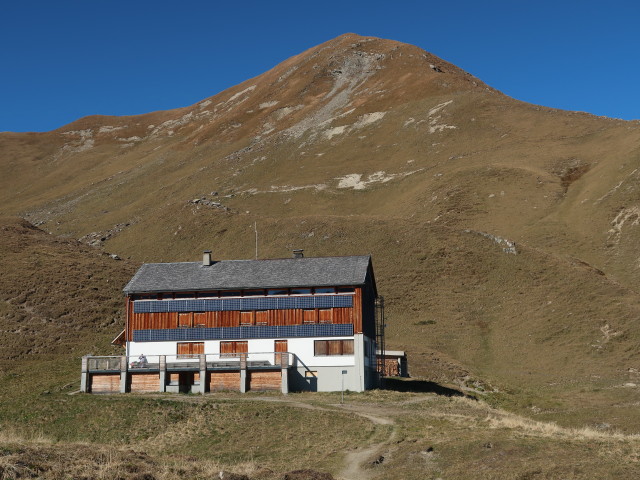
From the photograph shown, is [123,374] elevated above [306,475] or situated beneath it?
elevated above

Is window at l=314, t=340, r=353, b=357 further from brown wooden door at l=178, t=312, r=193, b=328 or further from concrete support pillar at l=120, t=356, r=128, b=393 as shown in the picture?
concrete support pillar at l=120, t=356, r=128, b=393

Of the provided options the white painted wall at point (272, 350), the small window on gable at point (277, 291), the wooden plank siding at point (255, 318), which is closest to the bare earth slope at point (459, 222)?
the white painted wall at point (272, 350)

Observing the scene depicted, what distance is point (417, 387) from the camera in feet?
203

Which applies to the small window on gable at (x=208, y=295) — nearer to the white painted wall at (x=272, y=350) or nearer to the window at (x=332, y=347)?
the white painted wall at (x=272, y=350)

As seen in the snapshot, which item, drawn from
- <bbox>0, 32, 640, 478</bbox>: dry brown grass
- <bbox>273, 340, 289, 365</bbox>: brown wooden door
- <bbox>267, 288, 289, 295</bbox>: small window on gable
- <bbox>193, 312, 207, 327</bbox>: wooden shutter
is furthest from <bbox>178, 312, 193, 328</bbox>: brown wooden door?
<bbox>0, 32, 640, 478</bbox>: dry brown grass

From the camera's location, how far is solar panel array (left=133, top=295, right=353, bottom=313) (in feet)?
187

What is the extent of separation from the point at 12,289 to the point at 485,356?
4899cm

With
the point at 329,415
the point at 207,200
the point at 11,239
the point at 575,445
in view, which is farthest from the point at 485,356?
→ the point at 207,200

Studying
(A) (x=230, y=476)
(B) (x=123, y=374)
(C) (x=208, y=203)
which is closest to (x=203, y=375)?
(B) (x=123, y=374)

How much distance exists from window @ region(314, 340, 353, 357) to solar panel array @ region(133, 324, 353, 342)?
0.50 meters

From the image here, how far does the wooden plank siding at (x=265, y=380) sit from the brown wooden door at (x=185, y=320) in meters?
7.00

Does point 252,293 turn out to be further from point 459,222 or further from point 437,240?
point 459,222

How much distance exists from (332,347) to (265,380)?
18.0ft

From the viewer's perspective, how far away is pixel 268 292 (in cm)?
5809
